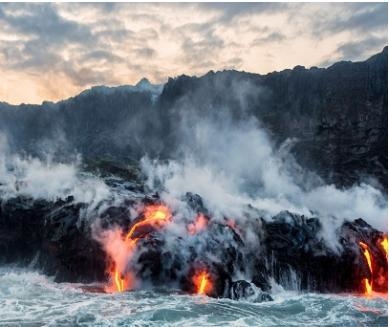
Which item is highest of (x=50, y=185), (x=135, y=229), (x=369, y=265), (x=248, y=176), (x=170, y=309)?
(x=248, y=176)

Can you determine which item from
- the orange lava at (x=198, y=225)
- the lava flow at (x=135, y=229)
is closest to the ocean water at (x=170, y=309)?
the lava flow at (x=135, y=229)

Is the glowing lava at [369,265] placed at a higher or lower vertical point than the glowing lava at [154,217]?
lower

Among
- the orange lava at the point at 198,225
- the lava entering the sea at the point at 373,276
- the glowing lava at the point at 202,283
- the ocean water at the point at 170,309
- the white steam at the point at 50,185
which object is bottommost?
the ocean water at the point at 170,309

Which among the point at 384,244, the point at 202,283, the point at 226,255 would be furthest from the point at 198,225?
the point at 384,244

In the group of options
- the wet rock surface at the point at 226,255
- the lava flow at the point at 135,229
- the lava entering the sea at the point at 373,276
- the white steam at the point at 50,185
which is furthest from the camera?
the white steam at the point at 50,185

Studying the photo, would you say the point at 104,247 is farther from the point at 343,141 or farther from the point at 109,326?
the point at 343,141

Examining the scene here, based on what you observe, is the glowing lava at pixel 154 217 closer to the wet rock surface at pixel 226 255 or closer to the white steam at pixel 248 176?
the wet rock surface at pixel 226 255

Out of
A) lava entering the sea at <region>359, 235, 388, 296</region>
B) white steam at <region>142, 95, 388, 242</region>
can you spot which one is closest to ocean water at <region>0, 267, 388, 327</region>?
lava entering the sea at <region>359, 235, 388, 296</region>

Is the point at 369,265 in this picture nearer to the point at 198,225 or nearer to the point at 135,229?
the point at 198,225
